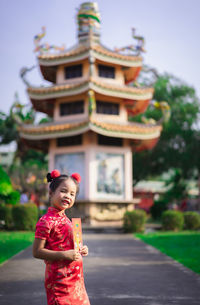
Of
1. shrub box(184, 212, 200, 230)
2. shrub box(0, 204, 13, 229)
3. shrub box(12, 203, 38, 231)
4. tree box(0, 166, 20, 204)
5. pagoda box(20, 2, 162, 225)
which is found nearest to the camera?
tree box(0, 166, 20, 204)

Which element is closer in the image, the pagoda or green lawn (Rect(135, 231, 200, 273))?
green lawn (Rect(135, 231, 200, 273))

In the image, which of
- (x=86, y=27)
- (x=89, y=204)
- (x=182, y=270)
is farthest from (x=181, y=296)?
(x=86, y=27)

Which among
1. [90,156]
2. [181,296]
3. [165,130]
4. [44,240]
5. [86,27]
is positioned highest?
[86,27]

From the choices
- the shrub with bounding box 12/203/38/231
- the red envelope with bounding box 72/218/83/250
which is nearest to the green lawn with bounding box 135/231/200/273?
the red envelope with bounding box 72/218/83/250

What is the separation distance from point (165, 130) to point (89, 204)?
1426cm

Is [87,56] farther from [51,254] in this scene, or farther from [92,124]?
[51,254]

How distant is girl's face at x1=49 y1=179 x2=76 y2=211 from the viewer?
9.77 feet

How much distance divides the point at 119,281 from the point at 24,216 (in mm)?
11530

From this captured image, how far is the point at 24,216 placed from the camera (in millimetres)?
17078

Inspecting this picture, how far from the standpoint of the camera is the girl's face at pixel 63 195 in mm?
2979

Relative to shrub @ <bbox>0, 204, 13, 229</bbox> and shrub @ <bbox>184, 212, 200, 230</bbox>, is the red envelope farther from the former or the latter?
shrub @ <bbox>184, 212, 200, 230</bbox>

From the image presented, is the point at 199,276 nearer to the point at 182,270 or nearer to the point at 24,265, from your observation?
the point at 182,270

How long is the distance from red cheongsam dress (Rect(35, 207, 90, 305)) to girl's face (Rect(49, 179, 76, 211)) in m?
0.10

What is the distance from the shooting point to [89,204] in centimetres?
1936
